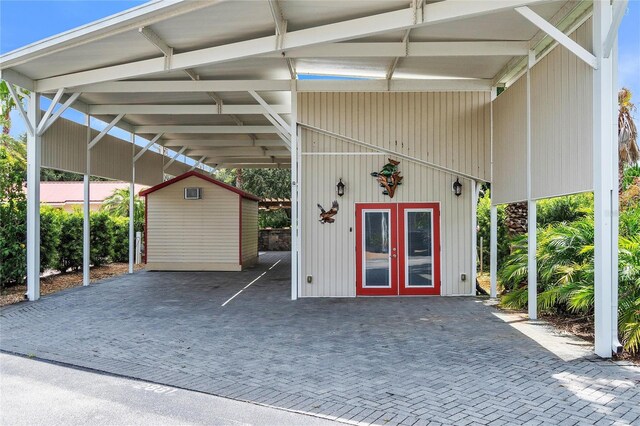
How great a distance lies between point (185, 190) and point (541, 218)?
10.3m

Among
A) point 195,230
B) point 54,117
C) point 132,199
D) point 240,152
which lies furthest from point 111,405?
point 240,152

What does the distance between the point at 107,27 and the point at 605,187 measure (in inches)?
271

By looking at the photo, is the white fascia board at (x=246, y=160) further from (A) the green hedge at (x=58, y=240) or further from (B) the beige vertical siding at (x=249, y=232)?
(A) the green hedge at (x=58, y=240)

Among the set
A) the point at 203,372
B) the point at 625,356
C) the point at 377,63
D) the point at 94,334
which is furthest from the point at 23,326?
the point at 625,356

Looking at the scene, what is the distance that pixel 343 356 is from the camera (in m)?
5.71

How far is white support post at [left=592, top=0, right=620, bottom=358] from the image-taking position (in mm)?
5520

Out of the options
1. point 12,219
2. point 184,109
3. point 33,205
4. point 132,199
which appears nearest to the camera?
point 33,205

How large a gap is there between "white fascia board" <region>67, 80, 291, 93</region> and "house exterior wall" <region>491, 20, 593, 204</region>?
14.7 feet

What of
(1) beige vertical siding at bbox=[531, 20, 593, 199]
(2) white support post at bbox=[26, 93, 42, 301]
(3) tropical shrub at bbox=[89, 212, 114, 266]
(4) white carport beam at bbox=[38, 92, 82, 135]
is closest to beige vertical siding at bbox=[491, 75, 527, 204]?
(1) beige vertical siding at bbox=[531, 20, 593, 199]

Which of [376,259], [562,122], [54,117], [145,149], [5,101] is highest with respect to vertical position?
[5,101]

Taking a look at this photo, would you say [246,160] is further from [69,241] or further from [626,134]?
[626,134]

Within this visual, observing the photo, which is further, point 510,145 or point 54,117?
point 54,117

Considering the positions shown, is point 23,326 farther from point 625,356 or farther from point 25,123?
point 625,356

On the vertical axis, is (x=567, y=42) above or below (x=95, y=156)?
above
